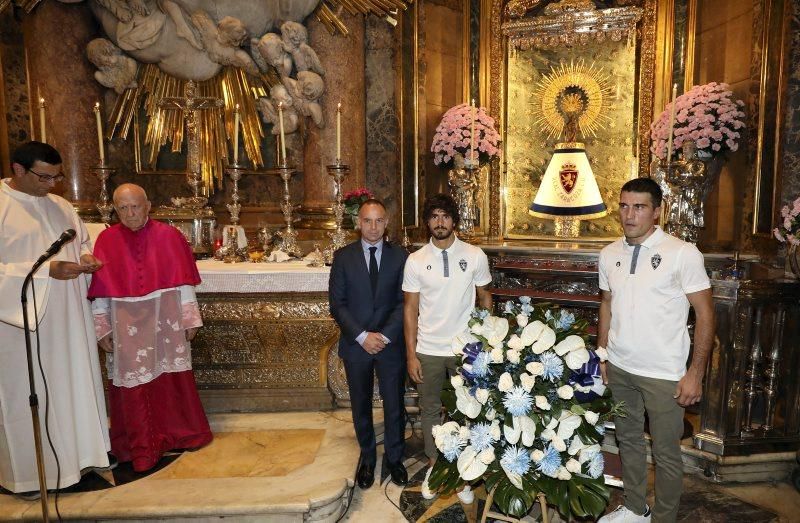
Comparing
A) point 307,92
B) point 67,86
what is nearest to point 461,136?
point 307,92

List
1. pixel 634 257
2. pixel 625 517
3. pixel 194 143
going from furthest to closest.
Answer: pixel 194 143 < pixel 625 517 < pixel 634 257

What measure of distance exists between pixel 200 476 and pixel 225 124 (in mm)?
3975

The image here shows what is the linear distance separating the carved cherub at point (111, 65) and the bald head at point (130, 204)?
2.81m

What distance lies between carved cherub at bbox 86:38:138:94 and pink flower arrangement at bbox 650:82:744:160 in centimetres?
576

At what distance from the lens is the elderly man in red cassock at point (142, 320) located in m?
3.64

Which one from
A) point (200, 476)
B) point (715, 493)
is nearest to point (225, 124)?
point (200, 476)

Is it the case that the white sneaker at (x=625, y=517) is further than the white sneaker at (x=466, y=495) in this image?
No

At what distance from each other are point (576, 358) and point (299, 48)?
488cm

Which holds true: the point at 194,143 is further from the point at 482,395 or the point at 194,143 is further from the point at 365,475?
the point at 482,395

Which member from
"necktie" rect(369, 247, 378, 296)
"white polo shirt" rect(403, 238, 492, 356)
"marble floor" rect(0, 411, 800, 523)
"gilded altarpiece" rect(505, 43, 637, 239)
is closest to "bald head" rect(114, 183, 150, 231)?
"necktie" rect(369, 247, 378, 296)

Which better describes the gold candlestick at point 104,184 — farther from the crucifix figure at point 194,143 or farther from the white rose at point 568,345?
the white rose at point 568,345

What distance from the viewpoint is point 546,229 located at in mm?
7309

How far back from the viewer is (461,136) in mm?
6449

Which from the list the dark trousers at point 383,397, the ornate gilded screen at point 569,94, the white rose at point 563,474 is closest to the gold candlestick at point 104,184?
the dark trousers at point 383,397
